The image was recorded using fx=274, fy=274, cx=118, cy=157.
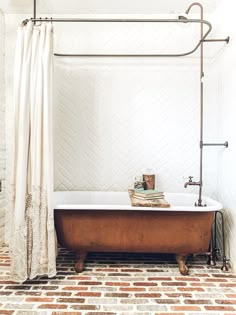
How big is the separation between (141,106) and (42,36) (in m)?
1.35

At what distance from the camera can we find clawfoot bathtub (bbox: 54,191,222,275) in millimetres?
2377

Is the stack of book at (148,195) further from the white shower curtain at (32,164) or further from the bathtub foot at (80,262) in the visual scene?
the white shower curtain at (32,164)

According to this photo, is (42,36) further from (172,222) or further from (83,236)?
(172,222)

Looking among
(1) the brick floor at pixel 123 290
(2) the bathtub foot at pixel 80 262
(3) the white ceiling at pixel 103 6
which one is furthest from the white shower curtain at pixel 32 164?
(3) the white ceiling at pixel 103 6

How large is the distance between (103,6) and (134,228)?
2.39 meters

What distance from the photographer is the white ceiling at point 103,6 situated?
2.90 meters

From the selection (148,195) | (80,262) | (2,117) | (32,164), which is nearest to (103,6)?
(2,117)

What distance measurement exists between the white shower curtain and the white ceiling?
94 centimetres

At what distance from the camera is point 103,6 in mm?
3023

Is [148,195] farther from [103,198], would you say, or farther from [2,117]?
[2,117]

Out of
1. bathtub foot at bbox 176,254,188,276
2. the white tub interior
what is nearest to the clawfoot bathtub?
bathtub foot at bbox 176,254,188,276

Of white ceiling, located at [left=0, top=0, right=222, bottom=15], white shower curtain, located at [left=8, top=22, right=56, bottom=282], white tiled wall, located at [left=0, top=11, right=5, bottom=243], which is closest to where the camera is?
white shower curtain, located at [left=8, top=22, right=56, bottom=282]

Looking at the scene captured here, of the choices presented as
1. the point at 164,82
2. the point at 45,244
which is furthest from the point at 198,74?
the point at 45,244

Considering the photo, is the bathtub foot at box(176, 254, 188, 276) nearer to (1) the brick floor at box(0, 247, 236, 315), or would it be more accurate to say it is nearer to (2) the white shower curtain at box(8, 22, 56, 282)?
(1) the brick floor at box(0, 247, 236, 315)
